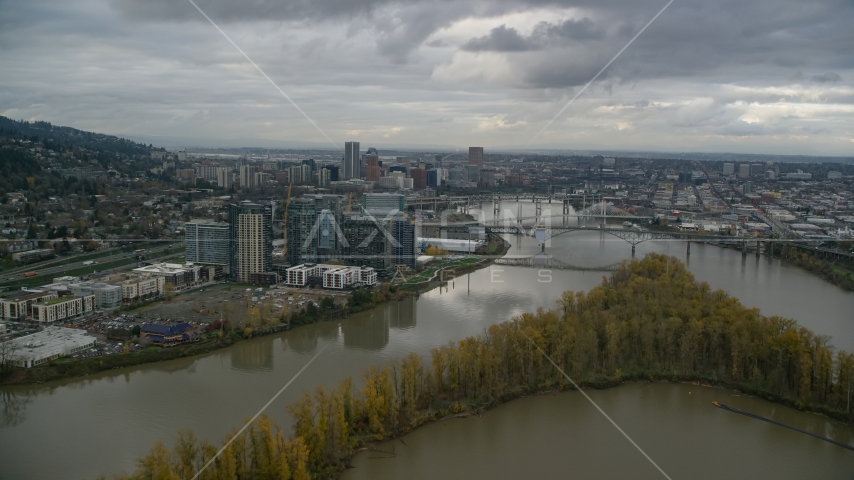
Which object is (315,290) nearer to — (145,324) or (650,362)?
(145,324)


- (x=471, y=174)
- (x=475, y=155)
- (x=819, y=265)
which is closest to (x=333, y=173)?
(x=471, y=174)

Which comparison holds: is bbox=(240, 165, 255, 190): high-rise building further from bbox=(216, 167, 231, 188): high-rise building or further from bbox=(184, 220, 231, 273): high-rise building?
bbox=(184, 220, 231, 273): high-rise building

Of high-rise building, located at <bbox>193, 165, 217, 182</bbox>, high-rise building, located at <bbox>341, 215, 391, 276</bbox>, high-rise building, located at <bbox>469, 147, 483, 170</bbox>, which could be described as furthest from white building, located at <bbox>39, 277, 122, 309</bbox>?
high-rise building, located at <bbox>469, 147, 483, 170</bbox>

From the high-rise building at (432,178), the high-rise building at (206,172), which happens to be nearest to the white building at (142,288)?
the high-rise building at (206,172)

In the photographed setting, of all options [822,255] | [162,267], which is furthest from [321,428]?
[822,255]

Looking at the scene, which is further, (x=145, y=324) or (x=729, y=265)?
(x=729, y=265)

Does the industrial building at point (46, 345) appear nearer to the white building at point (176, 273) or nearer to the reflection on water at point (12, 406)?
the reflection on water at point (12, 406)
